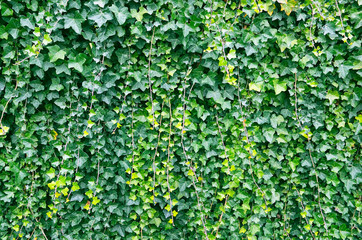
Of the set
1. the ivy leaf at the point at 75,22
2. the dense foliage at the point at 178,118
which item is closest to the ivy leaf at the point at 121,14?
the dense foliage at the point at 178,118

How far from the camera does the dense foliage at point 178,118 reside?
1.79 meters

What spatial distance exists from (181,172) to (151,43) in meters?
Answer: 0.92

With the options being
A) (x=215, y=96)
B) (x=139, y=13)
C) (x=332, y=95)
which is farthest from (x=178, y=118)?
(x=332, y=95)

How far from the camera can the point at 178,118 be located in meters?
1.88

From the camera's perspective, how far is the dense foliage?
1785 millimetres

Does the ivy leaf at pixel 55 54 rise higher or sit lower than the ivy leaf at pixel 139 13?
lower

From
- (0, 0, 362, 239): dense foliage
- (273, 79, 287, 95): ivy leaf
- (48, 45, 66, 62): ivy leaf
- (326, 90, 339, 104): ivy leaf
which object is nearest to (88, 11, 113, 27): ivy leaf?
(0, 0, 362, 239): dense foliage

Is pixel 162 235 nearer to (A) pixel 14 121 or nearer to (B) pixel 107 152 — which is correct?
(B) pixel 107 152

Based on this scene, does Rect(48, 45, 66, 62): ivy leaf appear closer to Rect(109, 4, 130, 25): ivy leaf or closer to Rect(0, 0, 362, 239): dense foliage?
Rect(0, 0, 362, 239): dense foliage

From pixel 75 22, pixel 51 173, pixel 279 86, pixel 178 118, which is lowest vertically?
pixel 51 173

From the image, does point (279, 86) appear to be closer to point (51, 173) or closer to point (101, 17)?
A: point (101, 17)

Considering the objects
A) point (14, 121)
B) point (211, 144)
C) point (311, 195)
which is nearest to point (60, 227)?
point (14, 121)

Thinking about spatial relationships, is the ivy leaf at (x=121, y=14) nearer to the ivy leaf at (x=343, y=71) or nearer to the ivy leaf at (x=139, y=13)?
the ivy leaf at (x=139, y=13)

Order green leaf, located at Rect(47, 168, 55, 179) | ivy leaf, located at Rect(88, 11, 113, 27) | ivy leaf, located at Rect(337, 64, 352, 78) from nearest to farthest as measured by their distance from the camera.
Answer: ivy leaf, located at Rect(88, 11, 113, 27) < green leaf, located at Rect(47, 168, 55, 179) < ivy leaf, located at Rect(337, 64, 352, 78)
